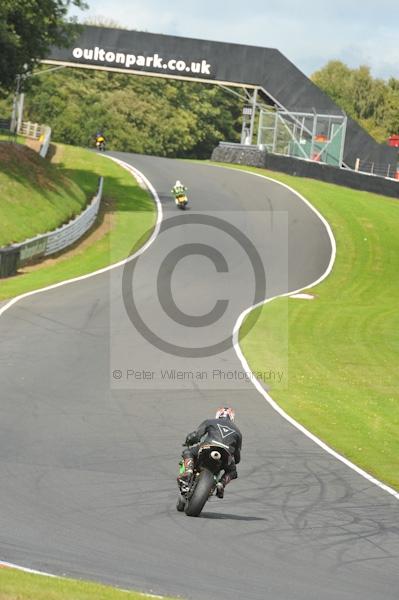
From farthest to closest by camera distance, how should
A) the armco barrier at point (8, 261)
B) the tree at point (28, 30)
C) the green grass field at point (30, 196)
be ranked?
the tree at point (28, 30)
the green grass field at point (30, 196)
the armco barrier at point (8, 261)

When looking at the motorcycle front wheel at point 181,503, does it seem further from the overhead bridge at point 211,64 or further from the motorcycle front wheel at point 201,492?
the overhead bridge at point 211,64

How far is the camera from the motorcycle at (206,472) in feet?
39.7

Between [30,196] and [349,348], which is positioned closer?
[349,348]

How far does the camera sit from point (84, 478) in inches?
551

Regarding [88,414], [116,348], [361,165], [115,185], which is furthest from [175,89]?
[88,414]

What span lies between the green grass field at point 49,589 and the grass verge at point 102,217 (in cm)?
2263

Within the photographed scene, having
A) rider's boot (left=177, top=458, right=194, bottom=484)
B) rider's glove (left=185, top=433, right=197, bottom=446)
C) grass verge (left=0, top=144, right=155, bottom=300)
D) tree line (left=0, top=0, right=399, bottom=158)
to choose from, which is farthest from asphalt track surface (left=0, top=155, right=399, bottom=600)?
tree line (left=0, top=0, right=399, bottom=158)

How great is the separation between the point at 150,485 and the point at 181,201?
122 ft

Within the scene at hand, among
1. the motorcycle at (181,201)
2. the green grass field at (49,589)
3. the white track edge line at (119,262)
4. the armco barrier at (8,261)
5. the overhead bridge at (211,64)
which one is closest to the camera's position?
the green grass field at (49,589)

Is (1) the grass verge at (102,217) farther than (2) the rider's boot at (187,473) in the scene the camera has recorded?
Yes

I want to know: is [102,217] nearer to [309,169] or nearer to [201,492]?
[309,169]

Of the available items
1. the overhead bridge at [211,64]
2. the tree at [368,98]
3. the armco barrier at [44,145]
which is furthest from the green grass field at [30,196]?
the tree at [368,98]

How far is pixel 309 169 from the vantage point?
2469 inches

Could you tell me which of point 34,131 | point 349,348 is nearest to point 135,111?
point 34,131
